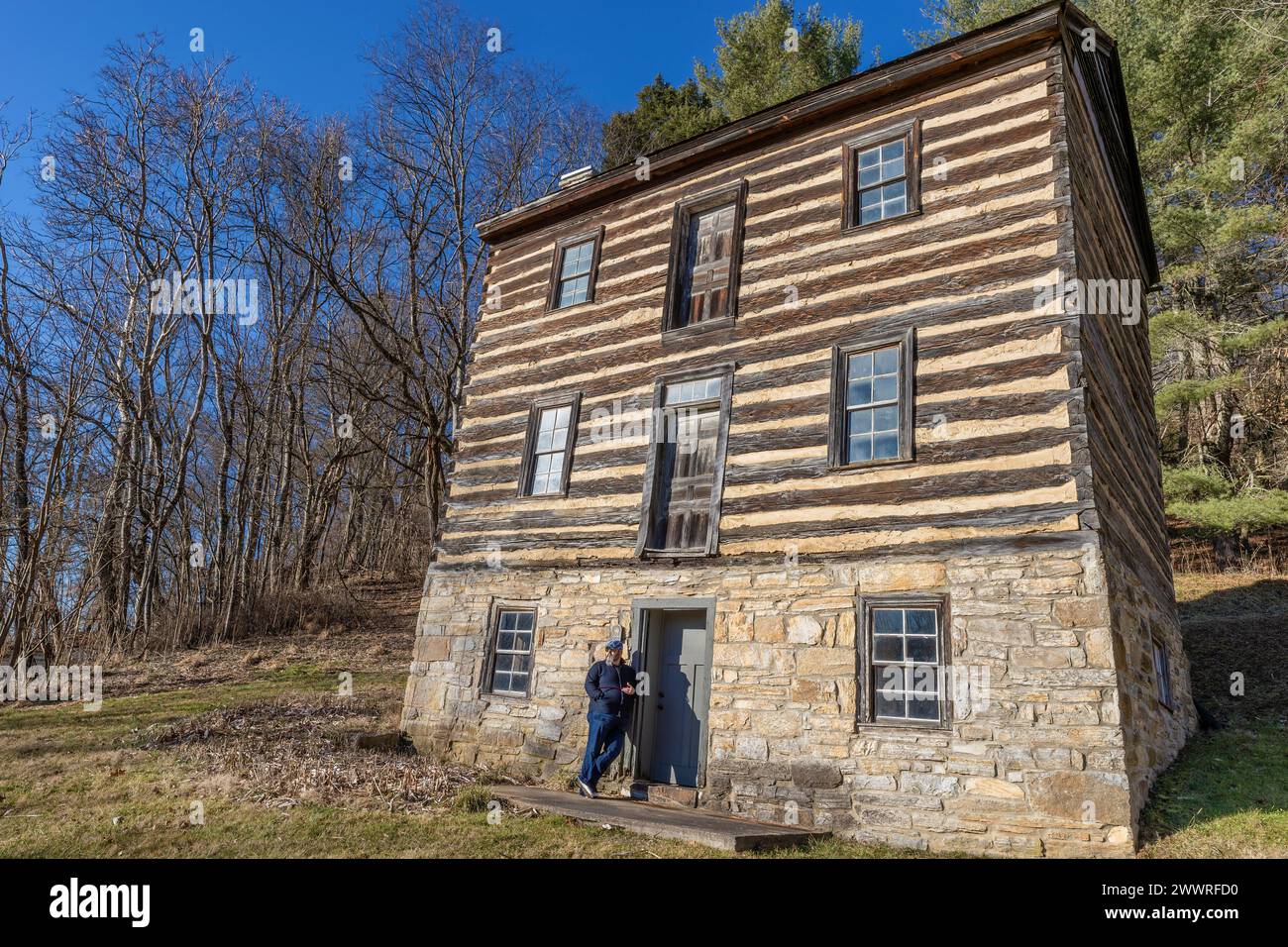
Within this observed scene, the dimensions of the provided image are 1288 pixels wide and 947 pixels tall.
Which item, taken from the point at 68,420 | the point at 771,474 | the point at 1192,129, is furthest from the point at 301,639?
the point at 1192,129

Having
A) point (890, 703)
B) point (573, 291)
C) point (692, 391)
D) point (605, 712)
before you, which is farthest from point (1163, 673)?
point (573, 291)

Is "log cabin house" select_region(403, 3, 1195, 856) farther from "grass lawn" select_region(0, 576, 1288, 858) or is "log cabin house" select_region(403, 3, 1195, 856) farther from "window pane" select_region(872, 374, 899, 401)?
"grass lawn" select_region(0, 576, 1288, 858)

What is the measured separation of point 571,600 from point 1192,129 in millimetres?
20857

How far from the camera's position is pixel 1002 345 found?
8.25 m

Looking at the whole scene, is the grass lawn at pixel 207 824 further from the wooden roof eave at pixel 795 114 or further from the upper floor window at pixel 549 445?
the wooden roof eave at pixel 795 114

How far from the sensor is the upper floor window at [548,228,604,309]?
12680 millimetres

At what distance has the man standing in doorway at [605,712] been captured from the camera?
29.6 feet

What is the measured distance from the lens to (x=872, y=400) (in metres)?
9.09

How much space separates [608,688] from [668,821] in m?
1.93

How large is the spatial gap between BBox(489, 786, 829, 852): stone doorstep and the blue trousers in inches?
11.4

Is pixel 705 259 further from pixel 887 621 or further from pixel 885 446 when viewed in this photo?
pixel 887 621

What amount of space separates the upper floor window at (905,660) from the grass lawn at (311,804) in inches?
52.7

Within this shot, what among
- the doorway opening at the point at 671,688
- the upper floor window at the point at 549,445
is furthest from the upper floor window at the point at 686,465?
the upper floor window at the point at 549,445
